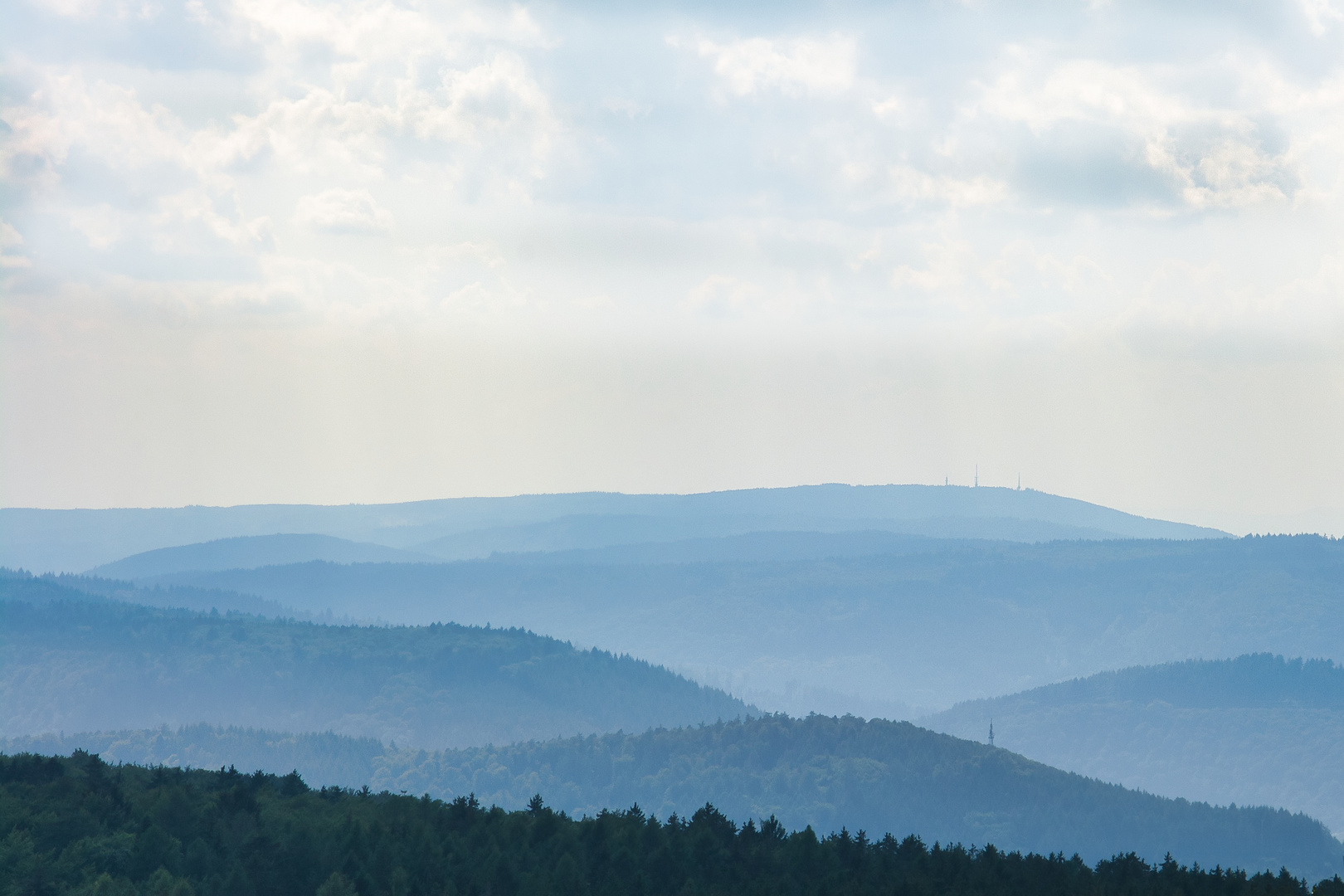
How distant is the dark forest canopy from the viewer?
95.7 m

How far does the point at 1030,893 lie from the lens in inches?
4122

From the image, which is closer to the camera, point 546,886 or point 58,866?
point 58,866

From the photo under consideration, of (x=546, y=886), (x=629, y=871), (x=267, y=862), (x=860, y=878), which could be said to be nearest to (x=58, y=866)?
(x=267, y=862)

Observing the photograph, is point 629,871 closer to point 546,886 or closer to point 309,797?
point 546,886

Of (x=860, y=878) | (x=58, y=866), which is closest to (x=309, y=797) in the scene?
(x=58, y=866)

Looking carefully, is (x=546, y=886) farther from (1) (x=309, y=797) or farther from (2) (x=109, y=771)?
(2) (x=109, y=771)

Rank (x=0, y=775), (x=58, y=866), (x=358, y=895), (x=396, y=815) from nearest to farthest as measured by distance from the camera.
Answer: (x=58, y=866)
(x=358, y=895)
(x=0, y=775)
(x=396, y=815)

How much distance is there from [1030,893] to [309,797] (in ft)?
181

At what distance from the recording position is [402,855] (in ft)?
354

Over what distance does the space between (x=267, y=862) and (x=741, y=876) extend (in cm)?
3359

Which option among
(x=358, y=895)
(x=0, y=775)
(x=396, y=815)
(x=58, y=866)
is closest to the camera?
(x=58, y=866)

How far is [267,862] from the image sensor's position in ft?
334

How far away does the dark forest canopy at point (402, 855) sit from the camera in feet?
314

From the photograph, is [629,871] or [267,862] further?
[629,871]
